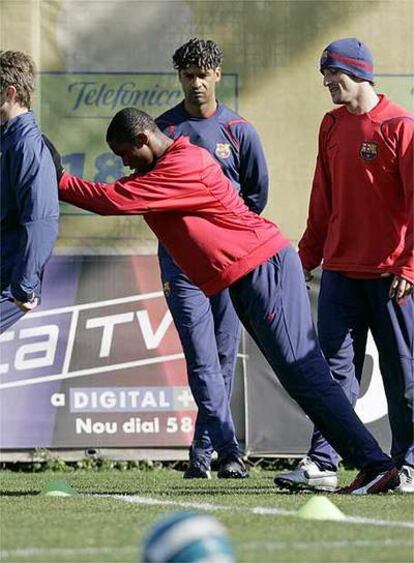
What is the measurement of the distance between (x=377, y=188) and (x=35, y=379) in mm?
3922

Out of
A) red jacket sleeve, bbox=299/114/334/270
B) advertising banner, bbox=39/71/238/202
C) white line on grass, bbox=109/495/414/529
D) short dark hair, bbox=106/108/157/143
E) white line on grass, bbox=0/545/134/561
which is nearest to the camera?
white line on grass, bbox=0/545/134/561

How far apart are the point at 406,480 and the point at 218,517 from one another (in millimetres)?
1599

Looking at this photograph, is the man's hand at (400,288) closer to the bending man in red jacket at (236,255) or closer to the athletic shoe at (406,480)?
the bending man in red jacket at (236,255)

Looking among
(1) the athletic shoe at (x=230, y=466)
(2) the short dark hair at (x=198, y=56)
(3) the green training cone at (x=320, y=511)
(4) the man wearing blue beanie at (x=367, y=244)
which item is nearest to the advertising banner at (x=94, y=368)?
(1) the athletic shoe at (x=230, y=466)

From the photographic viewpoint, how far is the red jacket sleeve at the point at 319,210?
8.01m

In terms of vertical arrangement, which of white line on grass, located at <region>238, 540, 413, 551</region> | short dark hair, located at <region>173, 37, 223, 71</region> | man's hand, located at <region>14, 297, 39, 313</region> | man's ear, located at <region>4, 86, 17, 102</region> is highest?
short dark hair, located at <region>173, 37, 223, 71</region>

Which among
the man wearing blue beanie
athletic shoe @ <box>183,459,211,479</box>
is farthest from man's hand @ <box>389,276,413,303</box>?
athletic shoe @ <box>183,459,211,479</box>

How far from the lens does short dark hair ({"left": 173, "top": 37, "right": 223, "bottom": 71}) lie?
9227 mm

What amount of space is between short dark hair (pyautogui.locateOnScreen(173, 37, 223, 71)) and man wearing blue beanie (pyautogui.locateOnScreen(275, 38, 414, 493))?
1.51 metres

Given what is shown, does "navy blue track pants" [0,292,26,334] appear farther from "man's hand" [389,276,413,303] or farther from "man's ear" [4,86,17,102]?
"man's hand" [389,276,413,303]

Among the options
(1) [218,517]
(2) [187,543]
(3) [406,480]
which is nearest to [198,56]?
(3) [406,480]

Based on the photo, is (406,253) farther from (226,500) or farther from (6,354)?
(6,354)

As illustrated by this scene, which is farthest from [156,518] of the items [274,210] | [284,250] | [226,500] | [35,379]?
[274,210]

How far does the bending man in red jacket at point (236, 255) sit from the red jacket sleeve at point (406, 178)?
561 mm
